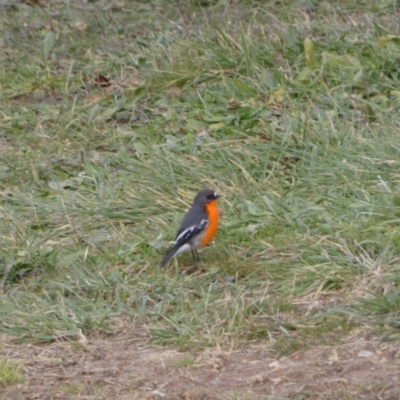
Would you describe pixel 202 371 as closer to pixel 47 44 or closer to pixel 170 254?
pixel 170 254

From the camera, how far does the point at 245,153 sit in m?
7.41

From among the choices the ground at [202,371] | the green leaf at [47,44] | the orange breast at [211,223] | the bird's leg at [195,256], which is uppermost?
the green leaf at [47,44]

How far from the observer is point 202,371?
5.08 meters

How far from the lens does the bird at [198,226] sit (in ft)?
20.4

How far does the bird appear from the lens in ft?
20.4

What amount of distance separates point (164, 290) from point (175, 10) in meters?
5.24

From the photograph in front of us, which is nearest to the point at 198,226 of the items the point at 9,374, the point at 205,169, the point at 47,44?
the point at 205,169

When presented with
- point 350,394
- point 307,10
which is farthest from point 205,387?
point 307,10

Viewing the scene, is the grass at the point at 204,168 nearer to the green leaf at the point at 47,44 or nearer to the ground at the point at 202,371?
the green leaf at the point at 47,44

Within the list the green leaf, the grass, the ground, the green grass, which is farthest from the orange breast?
the green leaf

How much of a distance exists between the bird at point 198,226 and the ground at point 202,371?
83 cm

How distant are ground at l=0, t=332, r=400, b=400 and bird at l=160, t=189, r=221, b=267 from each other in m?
0.83

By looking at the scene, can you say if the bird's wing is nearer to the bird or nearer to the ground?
the bird

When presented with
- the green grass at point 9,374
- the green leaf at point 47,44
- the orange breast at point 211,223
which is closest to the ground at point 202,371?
the green grass at point 9,374
